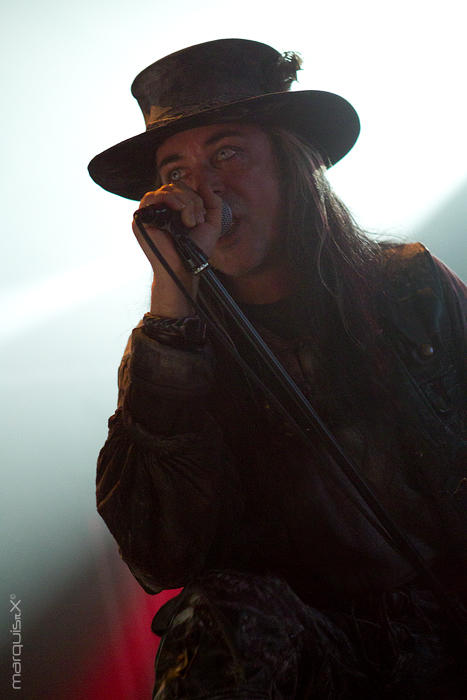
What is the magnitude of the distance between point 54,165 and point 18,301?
0.41 meters

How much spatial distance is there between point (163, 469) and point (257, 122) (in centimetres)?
81

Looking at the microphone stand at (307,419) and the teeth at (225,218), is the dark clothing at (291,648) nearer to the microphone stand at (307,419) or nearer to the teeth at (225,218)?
the microphone stand at (307,419)

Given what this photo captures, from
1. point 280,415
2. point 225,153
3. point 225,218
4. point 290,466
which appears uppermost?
point 225,153

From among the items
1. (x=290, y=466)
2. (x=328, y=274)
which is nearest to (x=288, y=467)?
(x=290, y=466)

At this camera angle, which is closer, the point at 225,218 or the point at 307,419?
the point at 307,419

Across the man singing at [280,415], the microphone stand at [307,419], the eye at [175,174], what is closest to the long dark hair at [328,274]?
the man singing at [280,415]

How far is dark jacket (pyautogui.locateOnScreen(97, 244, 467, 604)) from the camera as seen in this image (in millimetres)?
1097

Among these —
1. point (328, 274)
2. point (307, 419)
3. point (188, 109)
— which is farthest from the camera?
point (328, 274)

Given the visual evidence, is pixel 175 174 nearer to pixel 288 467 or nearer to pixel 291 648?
pixel 288 467

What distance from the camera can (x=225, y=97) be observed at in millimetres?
1234

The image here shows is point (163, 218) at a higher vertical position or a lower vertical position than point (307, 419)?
higher

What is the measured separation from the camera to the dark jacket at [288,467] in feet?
3.60

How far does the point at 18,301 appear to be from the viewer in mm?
1685

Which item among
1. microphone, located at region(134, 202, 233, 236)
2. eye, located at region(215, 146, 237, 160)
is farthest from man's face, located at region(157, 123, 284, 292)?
microphone, located at region(134, 202, 233, 236)
